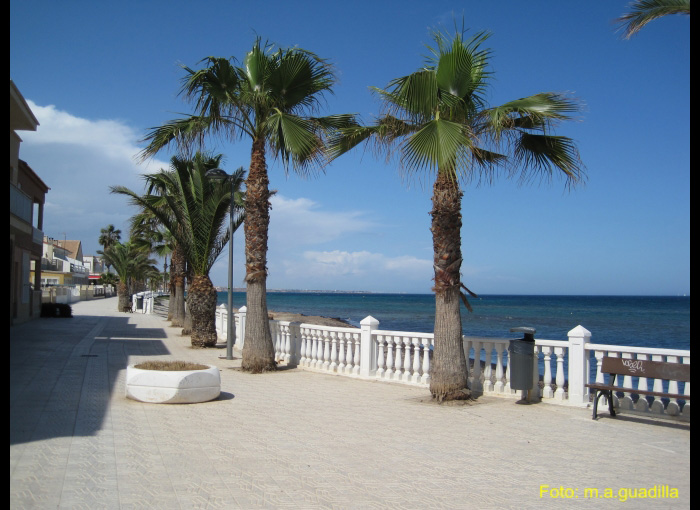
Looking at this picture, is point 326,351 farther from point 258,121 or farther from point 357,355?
point 258,121

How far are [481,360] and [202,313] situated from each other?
939cm

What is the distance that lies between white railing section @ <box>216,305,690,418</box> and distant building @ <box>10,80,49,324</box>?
9.68 metres

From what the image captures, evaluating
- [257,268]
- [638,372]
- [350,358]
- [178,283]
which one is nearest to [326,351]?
[350,358]

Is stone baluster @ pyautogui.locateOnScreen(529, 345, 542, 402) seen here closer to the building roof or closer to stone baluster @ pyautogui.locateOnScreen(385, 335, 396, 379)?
stone baluster @ pyautogui.locateOnScreen(385, 335, 396, 379)

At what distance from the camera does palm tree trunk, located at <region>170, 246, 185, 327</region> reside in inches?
957

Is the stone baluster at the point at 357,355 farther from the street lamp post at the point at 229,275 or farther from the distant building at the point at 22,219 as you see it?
the distant building at the point at 22,219

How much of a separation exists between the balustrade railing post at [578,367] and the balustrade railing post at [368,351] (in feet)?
13.1

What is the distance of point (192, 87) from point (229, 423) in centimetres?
738

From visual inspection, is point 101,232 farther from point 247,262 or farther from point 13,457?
point 13,457

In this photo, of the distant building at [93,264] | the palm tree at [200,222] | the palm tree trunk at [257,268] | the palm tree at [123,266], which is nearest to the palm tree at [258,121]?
the palm tree trunk at [257,268]

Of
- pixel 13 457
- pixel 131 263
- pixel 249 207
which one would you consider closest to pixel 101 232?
pixel 131 263

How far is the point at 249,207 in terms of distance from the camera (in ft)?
41.6

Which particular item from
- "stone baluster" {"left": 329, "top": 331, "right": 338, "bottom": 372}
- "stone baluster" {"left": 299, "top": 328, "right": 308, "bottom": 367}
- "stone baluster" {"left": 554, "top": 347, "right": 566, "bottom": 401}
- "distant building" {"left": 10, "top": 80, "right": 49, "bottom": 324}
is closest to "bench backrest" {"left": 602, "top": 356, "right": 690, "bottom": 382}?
"stone baluster" {"left": 554, "top": 347, "right": 566, "bottom": 401}

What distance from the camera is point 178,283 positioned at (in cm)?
2484
